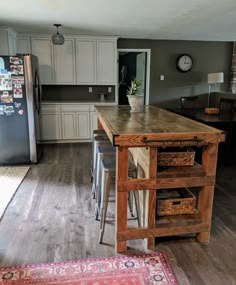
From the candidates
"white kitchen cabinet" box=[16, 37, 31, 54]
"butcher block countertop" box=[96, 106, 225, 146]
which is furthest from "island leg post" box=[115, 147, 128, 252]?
"white kitchen cabinet" box=[16, 37, 31, 54]

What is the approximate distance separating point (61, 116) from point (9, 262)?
151 inches

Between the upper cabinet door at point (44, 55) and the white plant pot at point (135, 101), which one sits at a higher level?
the upper cabinet door at point (44, 55)

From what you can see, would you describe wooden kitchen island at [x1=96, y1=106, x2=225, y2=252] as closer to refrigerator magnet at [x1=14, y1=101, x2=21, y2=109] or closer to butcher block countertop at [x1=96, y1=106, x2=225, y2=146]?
butcher block countertop at [x1=96, y1=106, x2=225, y2=146]

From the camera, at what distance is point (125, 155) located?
6.23 feet

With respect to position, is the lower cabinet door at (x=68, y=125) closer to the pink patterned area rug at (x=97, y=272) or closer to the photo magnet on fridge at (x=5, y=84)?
the photo magnet on fridge at (x=5, y=84)

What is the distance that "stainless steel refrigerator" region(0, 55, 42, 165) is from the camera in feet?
12.5

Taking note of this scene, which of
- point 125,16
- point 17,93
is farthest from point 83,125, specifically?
point 125,16

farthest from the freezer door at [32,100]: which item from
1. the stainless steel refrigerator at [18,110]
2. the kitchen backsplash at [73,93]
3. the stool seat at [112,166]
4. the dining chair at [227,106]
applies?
the dining chair at [227,106]

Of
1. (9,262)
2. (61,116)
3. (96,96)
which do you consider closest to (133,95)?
(9,262)

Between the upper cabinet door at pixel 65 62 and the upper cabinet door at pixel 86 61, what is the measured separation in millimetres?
114

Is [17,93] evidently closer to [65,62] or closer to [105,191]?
[65,62]

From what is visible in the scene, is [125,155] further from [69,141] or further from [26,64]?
[69,141]

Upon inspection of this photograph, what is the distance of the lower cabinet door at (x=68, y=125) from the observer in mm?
5465

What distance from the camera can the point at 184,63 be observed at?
6.16 m
